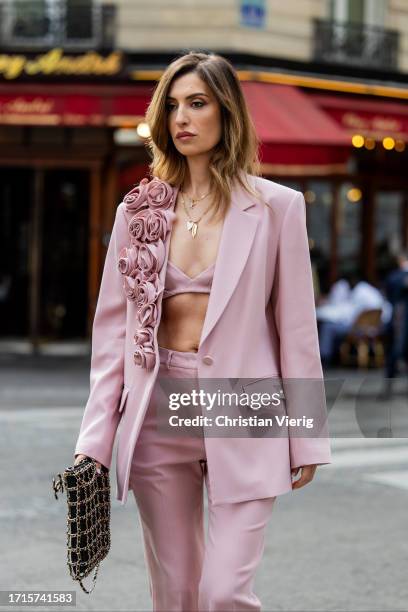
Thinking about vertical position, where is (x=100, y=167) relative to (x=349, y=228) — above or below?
above

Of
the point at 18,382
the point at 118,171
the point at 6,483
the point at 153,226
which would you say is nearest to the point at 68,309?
the point at 118,171

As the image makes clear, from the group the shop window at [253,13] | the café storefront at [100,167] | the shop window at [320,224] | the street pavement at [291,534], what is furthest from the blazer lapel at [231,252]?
the shop window at [320,224]

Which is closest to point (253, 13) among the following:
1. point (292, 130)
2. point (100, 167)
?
point (292, 130)

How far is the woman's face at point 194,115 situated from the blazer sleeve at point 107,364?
29cm

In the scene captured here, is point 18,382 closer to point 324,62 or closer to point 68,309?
point 68,309

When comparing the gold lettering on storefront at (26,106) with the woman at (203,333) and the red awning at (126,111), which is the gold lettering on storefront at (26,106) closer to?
the red awning at (126,111)

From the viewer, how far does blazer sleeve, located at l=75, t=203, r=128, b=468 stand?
3162 millimetres

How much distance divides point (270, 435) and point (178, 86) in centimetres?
101

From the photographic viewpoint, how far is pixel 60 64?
17219 mm

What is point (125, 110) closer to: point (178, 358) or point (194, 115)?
point (194, 115)

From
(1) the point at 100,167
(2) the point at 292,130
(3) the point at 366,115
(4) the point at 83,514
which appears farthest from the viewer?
(3) the point at 366,115

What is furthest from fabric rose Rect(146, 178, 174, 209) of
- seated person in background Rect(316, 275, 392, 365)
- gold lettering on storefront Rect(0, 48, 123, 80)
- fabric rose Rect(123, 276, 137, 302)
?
gold lettering on storefront Rect(0, 48, 123, 80)

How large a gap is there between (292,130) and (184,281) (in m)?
13.5

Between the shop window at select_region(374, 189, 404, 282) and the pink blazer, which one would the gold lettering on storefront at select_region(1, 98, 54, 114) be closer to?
the shop window at select_region(374, 189, 404, 282)
